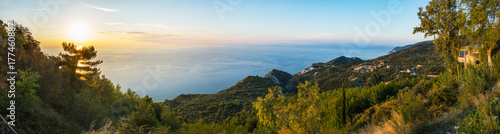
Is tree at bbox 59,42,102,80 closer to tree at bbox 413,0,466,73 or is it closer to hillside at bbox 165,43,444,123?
hillside at bbox 165,43,444,123

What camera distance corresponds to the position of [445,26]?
14406 millimetres

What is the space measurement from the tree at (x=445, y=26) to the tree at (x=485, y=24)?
248 cm

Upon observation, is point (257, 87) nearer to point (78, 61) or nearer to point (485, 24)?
point (78, 61)

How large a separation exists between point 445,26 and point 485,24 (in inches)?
173

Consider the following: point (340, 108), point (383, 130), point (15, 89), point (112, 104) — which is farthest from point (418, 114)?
point (112, 104)

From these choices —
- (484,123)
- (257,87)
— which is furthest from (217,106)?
(484,123)

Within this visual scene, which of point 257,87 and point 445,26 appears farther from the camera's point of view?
point 257,87

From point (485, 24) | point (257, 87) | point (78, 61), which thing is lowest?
point (257, 87)

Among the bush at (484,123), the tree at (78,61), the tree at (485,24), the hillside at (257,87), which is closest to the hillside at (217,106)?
the hillside at (257,87)

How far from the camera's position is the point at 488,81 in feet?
22.0

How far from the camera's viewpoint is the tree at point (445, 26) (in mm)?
13930

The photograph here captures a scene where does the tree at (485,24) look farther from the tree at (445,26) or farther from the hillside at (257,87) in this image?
the hillside at (257,87)

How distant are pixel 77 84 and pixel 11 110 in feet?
34.2

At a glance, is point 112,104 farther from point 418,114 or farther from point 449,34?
point 449,34
